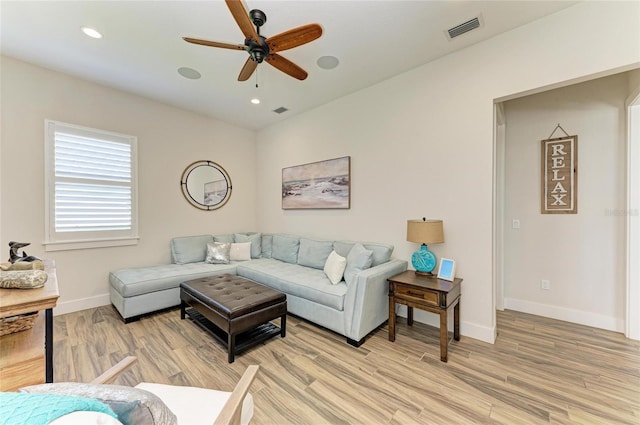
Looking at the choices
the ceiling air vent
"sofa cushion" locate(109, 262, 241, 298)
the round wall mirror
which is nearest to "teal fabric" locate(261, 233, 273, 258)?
"sofa cushion" locate(109, 262, 241, 298)

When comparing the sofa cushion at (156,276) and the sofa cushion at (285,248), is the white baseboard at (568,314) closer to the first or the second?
the sofa cushion at (285,248)

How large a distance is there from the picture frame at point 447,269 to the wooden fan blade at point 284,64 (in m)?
2.39

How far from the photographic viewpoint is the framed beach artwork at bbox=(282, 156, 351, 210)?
12.2 feet

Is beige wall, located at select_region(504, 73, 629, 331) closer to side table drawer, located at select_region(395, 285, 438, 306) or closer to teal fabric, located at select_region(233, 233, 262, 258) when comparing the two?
side table drawer, located at select_region(395, 285, 438, 306)

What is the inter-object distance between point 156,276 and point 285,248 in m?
1.78

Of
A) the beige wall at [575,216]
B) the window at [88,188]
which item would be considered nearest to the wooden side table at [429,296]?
the beige wall at [575,216]

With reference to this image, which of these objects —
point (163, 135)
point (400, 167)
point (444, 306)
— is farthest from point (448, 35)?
point (163, 135)

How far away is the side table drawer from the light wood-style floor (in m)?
0.49

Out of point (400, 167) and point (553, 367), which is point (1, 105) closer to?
point (400, 167)

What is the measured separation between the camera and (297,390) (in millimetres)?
1889

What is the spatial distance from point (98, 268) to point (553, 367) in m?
5.18

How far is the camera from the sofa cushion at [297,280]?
2.67 metres

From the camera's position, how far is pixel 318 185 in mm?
4094

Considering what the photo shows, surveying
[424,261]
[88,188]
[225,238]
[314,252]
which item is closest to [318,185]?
[314,252]
